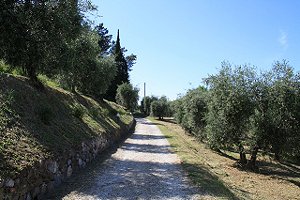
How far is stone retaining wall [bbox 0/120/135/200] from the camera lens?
9.22 meters

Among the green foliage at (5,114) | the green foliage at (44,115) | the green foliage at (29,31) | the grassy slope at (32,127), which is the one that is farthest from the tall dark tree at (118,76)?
the green foliage at (29,31)

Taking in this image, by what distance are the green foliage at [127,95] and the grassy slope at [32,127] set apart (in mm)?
49817

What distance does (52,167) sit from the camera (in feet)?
40.3

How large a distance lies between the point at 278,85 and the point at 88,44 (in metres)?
13.8

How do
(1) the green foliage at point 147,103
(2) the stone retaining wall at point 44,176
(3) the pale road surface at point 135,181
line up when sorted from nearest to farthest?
(2) the stone retaining wall at point 44,176, (3) the pale road surface at point 135,181, (1) the green foliage at point 147,103

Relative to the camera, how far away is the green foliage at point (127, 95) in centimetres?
7169

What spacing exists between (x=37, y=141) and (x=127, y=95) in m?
59.2

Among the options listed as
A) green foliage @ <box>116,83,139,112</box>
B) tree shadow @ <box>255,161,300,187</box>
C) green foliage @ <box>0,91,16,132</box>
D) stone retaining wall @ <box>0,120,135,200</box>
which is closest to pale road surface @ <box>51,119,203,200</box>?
stone retaining wall @ <box>0,120,135,200</box>

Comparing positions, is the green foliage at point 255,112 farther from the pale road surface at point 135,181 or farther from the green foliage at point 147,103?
the green foliage at point 147,103

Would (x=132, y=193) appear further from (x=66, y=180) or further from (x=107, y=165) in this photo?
(x=107, y=165)

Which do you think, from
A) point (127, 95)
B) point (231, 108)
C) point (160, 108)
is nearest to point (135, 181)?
point (231, 108)

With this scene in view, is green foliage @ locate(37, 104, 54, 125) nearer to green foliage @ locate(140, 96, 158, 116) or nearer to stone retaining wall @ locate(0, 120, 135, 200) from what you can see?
stone retaining wall @ locate(0, 120, 135, 200)

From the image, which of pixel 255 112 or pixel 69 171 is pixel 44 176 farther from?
pixel 255 112

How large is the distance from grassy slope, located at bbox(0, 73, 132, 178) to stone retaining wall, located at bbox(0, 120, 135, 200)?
24cm
